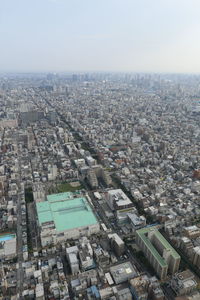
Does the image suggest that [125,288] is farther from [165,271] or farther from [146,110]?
[146,110]

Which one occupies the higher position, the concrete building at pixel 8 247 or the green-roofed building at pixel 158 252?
the green-roofed building at pixel 158 252

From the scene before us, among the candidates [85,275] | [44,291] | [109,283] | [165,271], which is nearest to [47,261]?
[44,291]

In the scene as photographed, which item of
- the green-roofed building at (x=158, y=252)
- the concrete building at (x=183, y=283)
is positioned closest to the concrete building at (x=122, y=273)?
the green-roofed building at (x=158, y=252)

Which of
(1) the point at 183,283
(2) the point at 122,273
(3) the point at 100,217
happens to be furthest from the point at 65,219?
(1) the point at 183,283

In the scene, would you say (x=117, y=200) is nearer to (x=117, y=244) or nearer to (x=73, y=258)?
(x=117, y=244)

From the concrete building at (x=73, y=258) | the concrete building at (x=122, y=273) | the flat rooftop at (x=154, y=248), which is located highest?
the flat rooftop at (x=154, y=248)

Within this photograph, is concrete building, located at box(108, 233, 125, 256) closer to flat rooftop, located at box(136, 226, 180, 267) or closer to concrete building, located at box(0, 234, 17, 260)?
flat rooftop, located at box(136, 226, 180, 267)

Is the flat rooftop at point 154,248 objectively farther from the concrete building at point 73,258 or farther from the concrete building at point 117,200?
the concrete building at point 73,258
